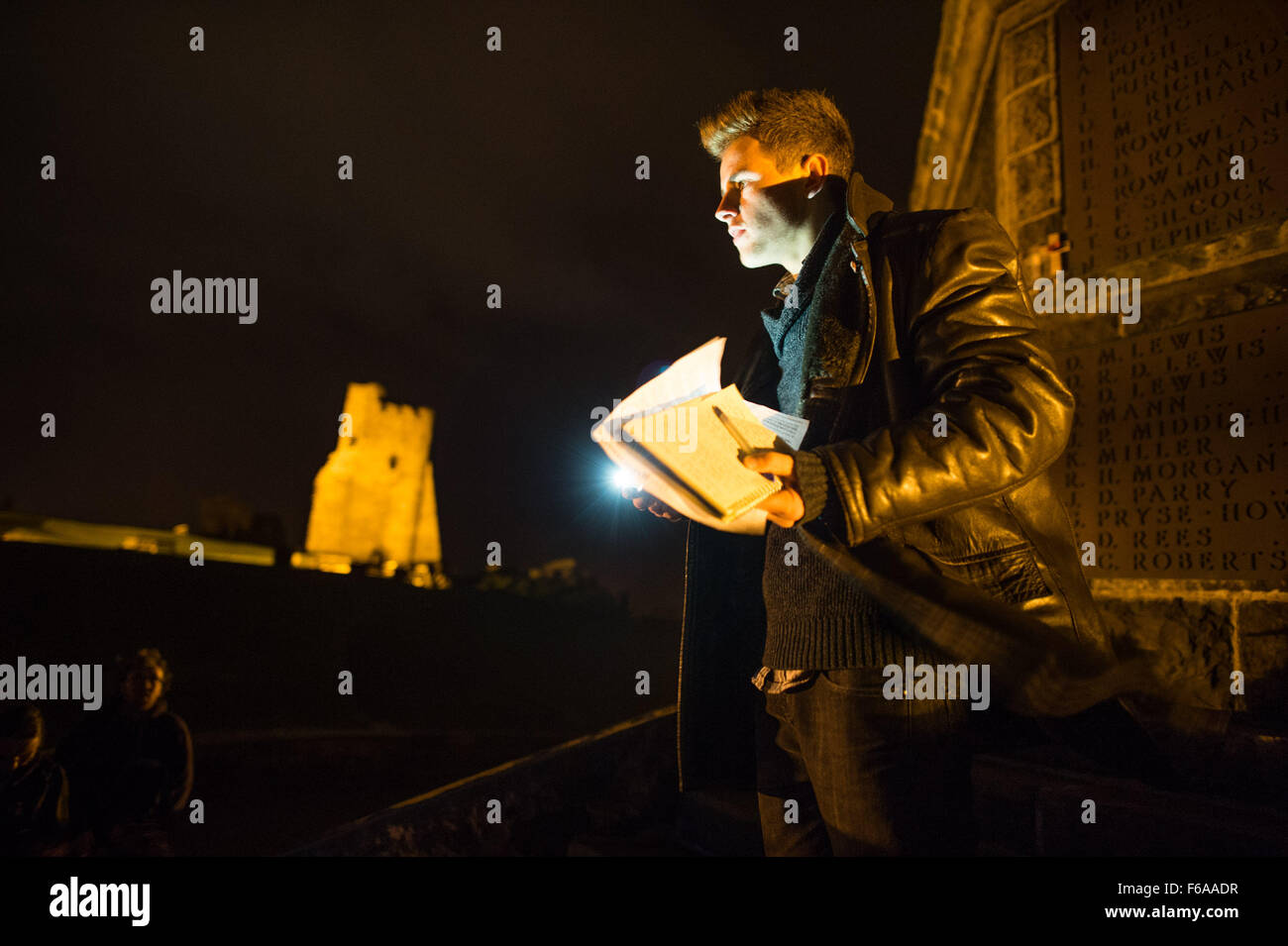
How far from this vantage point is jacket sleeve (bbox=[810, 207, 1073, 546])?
143 cm

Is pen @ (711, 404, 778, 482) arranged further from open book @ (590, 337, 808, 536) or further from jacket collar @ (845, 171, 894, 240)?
jacket collar @ (845, 171, 894, 240)

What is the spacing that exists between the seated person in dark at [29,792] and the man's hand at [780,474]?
5.36 metres

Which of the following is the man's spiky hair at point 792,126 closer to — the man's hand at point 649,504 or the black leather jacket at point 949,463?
the black leather jacket at point 949,463

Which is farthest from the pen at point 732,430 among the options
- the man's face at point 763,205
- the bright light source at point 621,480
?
the man's face at point 763,205

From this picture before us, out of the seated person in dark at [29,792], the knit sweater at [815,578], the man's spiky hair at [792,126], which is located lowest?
the seated person in dark at [29,792]

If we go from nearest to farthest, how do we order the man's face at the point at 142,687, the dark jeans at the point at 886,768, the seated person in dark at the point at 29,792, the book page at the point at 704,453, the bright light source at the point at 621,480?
the book page at the point at 704,453, the dark jeans at the point at 886,768, the bright light source at the point at 621,480, the seated person in dark at the point at 29,792, the man's face at the point at 142,687

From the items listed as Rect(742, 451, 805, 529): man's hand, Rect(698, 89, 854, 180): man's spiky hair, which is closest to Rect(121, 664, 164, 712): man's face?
Rect(698, 89, 854, 180): man's spiky hair

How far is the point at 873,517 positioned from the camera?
55.8 inches

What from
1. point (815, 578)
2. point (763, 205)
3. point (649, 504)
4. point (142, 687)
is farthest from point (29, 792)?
point (763, 205)

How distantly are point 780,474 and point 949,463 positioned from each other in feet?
1.12

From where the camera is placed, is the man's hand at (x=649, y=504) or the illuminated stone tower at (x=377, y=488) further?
the illuminated stone tower at (x=377, y=488)

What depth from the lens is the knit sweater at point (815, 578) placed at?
5.21 feet

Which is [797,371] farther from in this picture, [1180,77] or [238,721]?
[238,721]

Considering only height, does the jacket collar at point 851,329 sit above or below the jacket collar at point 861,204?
below
